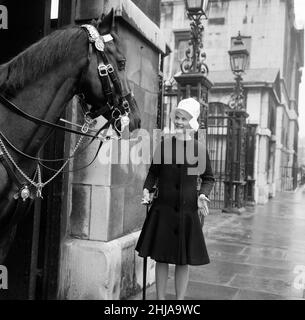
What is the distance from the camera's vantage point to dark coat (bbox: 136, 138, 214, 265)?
143 inches

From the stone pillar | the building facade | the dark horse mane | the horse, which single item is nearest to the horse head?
the horse

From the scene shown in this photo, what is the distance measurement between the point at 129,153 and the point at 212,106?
15813mm

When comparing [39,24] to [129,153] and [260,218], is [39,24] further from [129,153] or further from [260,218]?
[260,218]

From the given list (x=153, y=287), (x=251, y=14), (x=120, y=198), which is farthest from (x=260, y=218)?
(x=251, y=14)

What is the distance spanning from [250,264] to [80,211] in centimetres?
318

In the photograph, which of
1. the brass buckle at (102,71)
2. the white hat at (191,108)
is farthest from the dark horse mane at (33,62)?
the white hat at (191,108)

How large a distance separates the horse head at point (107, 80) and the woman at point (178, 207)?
2.54 ft

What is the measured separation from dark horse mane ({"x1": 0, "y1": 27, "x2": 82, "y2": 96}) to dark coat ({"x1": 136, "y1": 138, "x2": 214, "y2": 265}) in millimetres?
1368

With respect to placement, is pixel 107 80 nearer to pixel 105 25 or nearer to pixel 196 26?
pixel 105 25

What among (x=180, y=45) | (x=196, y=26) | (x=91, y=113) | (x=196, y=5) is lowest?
(x=91, y=113)

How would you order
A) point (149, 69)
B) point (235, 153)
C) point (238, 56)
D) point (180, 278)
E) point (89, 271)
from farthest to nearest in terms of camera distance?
point (235, 153), point (238, 56), point (149, 69), point (89, 271), point (180, 278)

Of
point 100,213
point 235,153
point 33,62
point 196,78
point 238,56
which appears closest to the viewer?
point 33,62

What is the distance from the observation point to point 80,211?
13.8ft

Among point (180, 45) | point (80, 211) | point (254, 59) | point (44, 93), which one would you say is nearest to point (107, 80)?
point (44, 93)
